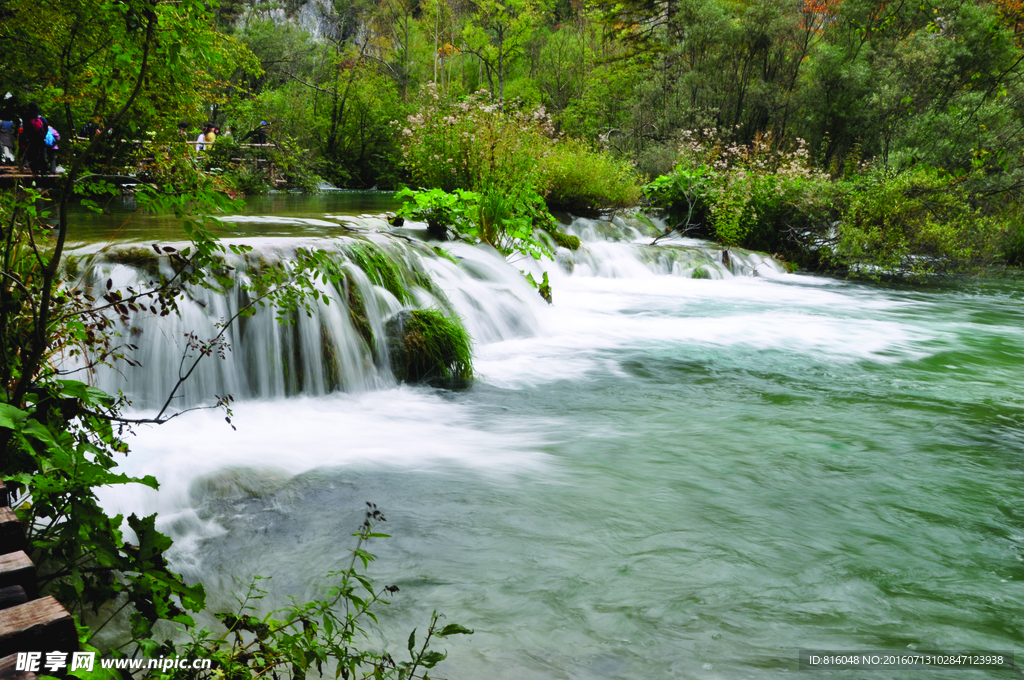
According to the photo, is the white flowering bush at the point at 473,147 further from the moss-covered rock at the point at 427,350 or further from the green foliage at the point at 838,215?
the green foliage at the point at 838,215

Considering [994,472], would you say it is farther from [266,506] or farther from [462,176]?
[462,176]

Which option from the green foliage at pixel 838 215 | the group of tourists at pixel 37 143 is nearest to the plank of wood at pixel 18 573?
the group of tourists at pixel 37 143

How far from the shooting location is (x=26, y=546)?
84.7 inches

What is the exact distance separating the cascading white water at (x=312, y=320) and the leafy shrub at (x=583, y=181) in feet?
18.4

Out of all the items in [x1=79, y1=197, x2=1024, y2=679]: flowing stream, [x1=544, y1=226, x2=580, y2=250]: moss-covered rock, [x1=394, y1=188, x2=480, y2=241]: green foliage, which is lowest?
[x1=79, y1=197, x2=1024, y2=679]: flowing stream

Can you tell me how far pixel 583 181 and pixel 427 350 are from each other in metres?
9.60

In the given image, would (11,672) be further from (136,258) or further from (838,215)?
(838,215)

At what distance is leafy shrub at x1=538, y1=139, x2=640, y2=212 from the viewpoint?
589 inches

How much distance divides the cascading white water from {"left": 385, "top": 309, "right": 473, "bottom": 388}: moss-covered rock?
0.41 feet

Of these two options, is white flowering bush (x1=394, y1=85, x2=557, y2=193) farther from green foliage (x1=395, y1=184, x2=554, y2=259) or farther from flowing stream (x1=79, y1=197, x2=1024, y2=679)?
flowing stream (x1=79, y1=197, x2=1024, y2=679)

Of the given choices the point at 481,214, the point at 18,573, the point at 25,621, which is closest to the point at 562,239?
the point at 481,214

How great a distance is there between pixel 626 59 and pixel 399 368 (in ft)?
101

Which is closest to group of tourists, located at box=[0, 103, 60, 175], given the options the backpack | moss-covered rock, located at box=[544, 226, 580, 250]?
the backpack

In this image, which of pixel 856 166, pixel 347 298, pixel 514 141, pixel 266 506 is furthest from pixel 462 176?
pixel 856 166
